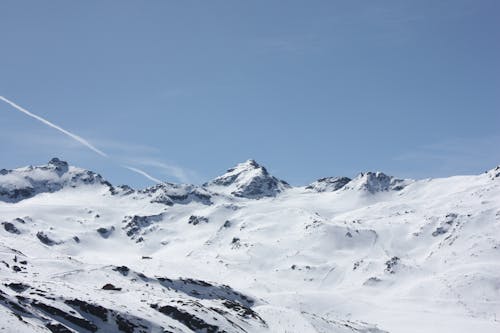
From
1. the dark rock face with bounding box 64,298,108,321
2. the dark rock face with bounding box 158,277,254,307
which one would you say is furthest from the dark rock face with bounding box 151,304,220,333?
the dark rock face with bounding box 158,277,254,307

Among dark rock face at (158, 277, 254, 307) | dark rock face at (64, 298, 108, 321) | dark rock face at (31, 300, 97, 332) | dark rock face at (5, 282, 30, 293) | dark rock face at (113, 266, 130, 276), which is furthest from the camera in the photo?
dark rock face at (158, 277, 254, 307)

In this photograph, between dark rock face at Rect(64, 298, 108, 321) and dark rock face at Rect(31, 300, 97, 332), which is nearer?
dark rock face at Rect(31, 300, 97, 332)

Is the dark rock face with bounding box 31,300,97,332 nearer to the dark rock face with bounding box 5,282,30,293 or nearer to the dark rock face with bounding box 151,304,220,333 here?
the dark rock face with bounding box 5,282,30,293

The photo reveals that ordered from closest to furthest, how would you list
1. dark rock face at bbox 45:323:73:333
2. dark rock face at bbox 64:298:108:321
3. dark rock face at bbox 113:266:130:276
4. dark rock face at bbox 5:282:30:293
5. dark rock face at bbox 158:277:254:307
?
1. dark rock face at bbox 45:323:73:333
2. dark rock face at bbox 64:298:108:321
3. dark rock face at bbox 5:282:30:293
4. dark rock face at bbox 113:266:130:276
5. dark rock face at bbox 158:277:254:307

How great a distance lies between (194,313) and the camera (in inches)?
4454

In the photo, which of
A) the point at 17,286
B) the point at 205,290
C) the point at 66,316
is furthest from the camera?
the point at 205,290

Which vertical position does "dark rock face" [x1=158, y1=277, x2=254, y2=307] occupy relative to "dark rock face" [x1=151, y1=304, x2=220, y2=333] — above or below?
above

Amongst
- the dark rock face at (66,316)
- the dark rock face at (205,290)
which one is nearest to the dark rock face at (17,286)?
the dark rock face at (66,316)

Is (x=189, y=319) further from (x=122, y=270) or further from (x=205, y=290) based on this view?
(x=205, y=290)

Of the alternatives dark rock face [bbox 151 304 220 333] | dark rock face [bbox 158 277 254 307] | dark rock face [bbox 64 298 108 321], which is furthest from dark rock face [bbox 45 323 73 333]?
dark rock face [bbox 158 277 254 307]

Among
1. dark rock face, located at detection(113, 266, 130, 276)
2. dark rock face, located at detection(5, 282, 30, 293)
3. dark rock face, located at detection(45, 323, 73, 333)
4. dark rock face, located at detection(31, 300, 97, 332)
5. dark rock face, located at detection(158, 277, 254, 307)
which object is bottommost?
dark rock face, located at detection(45, 323, 73, 333)

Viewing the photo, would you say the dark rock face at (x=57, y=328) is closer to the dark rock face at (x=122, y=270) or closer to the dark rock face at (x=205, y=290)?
the dark rock face at (x=122, y=270)

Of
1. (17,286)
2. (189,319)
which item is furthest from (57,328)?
(189,319)

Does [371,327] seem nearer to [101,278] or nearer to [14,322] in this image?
[101,278]
